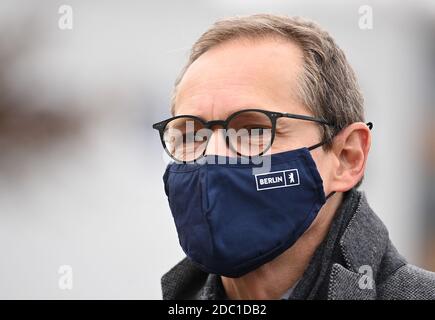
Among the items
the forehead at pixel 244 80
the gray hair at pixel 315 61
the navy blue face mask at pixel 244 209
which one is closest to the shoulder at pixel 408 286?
the navy blue face mask at pixel 244 209

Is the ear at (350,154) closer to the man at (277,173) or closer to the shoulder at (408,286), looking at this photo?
the man at (277,173)

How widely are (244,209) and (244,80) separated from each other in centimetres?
40

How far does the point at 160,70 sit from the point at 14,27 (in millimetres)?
1422

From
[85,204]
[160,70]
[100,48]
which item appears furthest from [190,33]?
[85,204]

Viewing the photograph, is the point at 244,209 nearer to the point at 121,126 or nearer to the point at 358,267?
the point at 358,267

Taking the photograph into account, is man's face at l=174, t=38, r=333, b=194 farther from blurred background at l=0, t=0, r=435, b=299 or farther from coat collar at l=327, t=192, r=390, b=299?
blurred background at l=0, t=0, r=435, b=299

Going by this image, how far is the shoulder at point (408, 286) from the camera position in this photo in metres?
1.86

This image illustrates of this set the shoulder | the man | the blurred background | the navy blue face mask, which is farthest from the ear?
the blurred background

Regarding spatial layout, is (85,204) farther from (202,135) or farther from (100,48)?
(202,135)

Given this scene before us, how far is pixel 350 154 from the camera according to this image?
2045 millimetres

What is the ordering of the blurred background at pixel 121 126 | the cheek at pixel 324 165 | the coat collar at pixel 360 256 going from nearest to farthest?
the coat collar at pixel 360 256
the cheek at pixel 324 165
the blurred background at pixel 121 126

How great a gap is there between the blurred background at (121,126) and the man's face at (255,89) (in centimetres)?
214

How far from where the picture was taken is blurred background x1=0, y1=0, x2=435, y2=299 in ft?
14.2

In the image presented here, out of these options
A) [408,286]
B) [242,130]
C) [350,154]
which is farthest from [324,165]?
[408,286]
